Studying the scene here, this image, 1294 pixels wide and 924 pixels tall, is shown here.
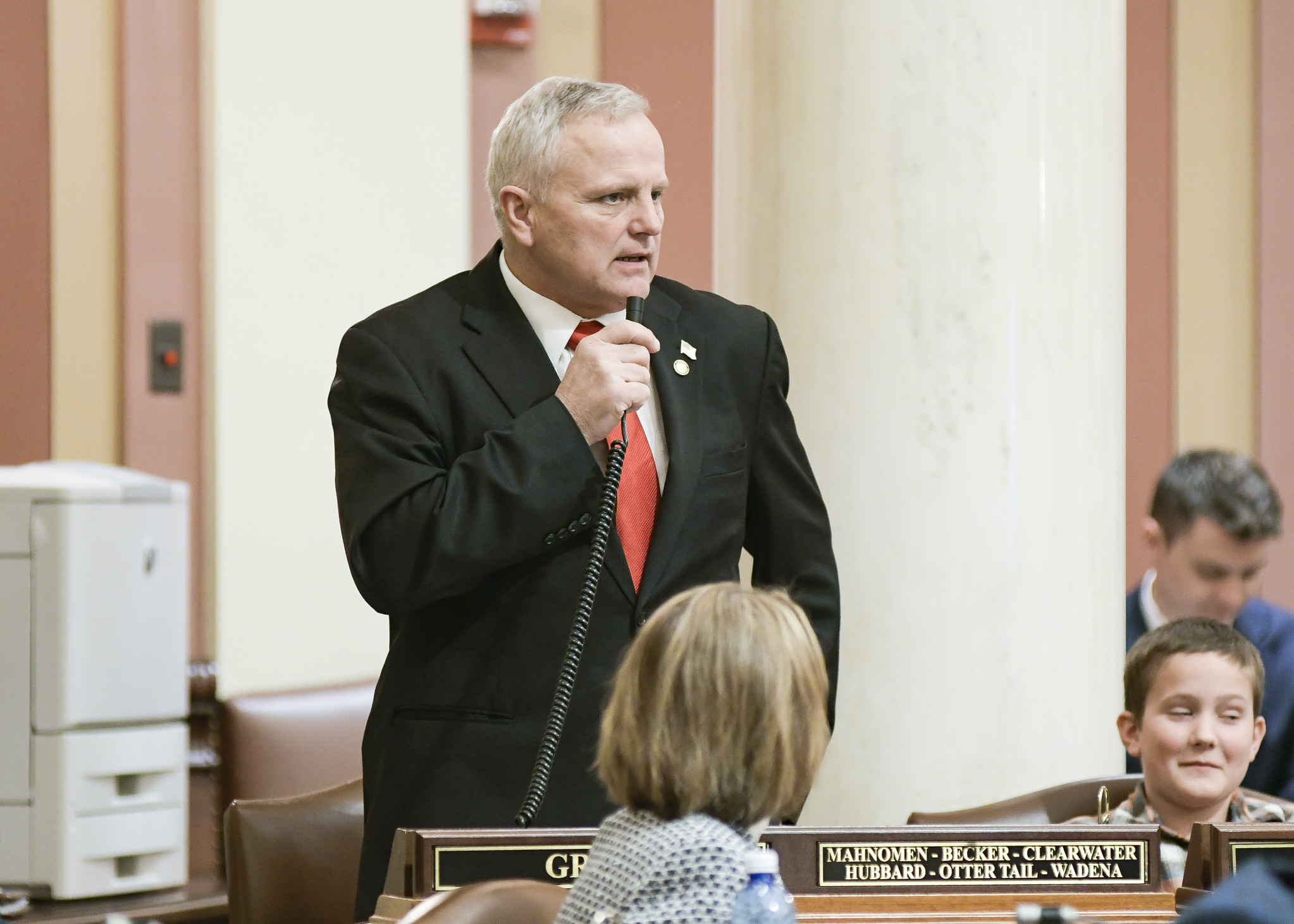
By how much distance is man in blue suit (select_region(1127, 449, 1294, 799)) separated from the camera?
3607 millimetres

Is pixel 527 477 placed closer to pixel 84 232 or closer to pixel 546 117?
pixel 546 117

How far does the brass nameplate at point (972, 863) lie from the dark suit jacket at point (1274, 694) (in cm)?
148

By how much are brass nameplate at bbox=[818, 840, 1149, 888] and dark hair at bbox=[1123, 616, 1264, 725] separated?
0.96 metres

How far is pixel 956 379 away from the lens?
303 cm

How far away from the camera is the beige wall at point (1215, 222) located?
5.16 meters

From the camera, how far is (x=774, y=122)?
3145 mm

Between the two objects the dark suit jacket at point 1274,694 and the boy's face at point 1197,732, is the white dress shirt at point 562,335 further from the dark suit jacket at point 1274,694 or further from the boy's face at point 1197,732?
the dark suit jacket at point 1274,694

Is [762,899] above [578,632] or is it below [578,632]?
below

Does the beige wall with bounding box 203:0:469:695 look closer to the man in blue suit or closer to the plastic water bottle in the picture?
the man in blue suit

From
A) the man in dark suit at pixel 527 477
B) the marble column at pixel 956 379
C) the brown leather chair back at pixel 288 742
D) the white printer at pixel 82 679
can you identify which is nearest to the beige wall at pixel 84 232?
the white printer at pixel 82 679

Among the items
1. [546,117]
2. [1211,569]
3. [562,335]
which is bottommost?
[1211,569]

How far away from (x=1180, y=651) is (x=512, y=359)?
1249mm

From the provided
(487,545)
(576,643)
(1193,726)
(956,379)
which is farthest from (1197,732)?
(487,545)

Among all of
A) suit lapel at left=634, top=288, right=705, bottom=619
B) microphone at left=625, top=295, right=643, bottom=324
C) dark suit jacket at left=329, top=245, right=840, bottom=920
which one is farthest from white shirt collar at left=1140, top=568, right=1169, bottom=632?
microphone at left=625, top=295, right=643, bottom=324
